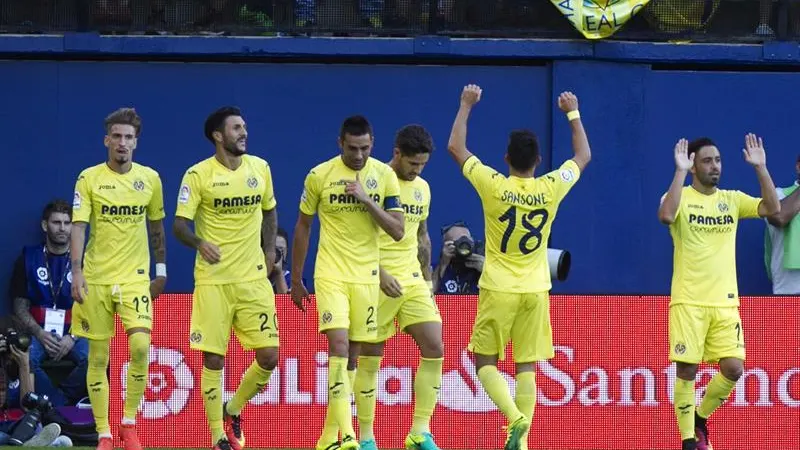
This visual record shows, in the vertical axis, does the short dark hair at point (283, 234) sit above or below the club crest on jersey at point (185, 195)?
below

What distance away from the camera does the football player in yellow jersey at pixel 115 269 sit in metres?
13.1

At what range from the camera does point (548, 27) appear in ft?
58.7

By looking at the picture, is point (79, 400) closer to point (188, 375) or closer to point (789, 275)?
point (188, 375)

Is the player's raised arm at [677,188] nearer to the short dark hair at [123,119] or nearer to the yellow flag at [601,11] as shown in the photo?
the short dark hair at [123,119]

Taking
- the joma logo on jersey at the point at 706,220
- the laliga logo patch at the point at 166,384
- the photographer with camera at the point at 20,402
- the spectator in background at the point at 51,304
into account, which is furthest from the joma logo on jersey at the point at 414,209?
the spectator in background at the point at 51,304

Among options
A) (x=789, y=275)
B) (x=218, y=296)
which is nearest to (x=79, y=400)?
(x=218, y=296)

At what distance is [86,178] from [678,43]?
709 cm

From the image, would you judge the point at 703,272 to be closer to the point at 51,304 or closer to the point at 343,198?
the point at 343,198

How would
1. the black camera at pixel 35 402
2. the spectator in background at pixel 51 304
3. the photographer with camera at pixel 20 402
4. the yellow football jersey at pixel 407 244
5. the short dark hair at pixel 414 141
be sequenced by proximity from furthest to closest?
1. the spectator in background at pixel 51 304
2. the black camera at pixel 35 402
3. the photographer with camera at pixel 20 402
4. the yellow football jersey at pixel 407 244
5. the short dark hair at pixel 414 141

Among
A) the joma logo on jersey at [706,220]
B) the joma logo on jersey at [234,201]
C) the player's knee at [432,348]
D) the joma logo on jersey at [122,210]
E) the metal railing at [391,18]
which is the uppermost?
the metal railing at [391,18]

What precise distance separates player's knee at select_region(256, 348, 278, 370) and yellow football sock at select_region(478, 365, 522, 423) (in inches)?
59.3

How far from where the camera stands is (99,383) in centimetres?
1323

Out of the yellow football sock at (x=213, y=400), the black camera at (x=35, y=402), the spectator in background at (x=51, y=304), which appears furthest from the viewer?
the spectator in background at (x=51, y=304)

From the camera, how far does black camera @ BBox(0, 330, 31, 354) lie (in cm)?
1512
